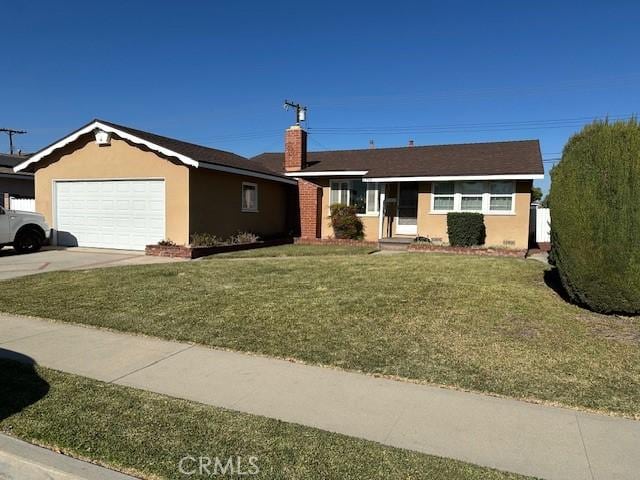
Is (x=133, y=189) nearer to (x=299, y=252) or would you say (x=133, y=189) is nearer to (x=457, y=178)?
(x=299, y=252)

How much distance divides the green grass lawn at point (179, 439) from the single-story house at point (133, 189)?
1124 cm

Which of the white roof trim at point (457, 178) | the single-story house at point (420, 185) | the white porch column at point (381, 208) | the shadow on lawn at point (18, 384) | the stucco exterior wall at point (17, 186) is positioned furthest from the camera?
the stucco exterior wall at point (17, 186)

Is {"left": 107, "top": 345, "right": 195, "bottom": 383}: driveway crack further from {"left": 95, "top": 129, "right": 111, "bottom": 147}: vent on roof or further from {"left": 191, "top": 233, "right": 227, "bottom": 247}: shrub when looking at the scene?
{"left": 95, "top": 129, "right": 111, "bottom": 147}: vent on roof

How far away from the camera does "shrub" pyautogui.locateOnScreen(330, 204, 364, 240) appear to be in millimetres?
19000

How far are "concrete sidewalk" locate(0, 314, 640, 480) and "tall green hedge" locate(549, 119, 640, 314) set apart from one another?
123 inches

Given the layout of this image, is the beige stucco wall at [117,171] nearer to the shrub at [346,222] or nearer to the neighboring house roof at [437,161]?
the shrub at [346,222]

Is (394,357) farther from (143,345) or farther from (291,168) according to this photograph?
(291,168)

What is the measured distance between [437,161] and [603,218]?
40.4 ft

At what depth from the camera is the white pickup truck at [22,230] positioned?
14953 mm

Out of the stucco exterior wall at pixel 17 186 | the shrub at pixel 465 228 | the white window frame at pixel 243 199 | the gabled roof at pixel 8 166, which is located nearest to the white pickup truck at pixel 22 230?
the white window frame at pixel 243 199

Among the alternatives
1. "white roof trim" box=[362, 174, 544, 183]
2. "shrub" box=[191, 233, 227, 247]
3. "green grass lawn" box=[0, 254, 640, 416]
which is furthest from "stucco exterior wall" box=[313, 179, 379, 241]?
"green grass lawn" box=[0, 254, 640, 416]

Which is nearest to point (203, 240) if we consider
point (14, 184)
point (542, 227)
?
point (542, 227)

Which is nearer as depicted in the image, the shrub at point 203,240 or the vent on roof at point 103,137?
the shrub at point 203,240

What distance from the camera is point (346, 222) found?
18984 millimetres
